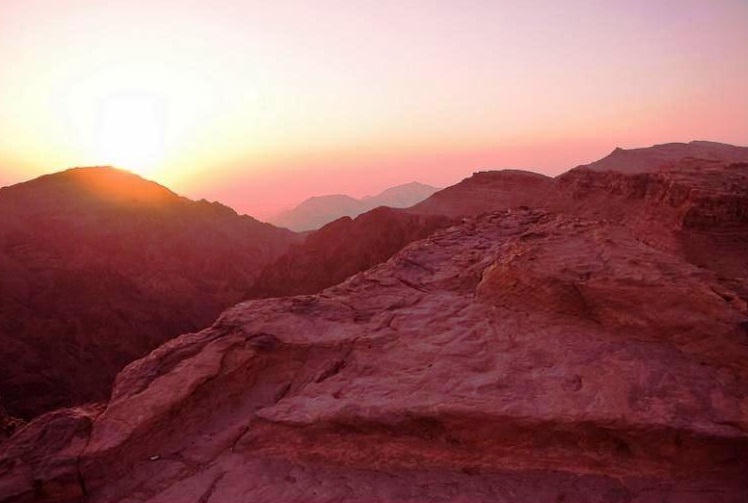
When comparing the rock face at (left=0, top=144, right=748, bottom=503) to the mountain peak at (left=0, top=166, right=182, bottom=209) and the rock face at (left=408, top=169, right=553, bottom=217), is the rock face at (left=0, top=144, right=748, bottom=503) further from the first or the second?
the mountain peak at (left=0, top=166, right=182, bottom=209)

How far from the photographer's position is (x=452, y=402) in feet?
16.9

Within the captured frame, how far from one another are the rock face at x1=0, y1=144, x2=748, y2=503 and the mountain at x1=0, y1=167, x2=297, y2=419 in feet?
55.8

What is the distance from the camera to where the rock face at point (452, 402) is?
4.61m

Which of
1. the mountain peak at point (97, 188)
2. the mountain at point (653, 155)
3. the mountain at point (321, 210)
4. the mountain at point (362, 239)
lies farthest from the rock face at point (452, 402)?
the mountain at point (321, 210)

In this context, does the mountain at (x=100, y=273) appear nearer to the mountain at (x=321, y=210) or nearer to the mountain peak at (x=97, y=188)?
the mountain peak at (x=97, y=188)

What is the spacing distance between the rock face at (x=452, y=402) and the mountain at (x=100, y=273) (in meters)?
17.0

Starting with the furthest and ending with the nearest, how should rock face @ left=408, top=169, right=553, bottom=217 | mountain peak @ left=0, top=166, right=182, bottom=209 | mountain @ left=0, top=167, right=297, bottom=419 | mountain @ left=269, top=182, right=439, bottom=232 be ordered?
mountain @ left=269, top=182, right=439, bottom=232
mountain peak @ left=0, top=166, right=182, bottom=209
rock face @ left=408, top=169, right=553, bottom=217
mountain @ left=0, top=167, right=297, bottom=419

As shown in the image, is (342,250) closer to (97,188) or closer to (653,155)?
(97,188)

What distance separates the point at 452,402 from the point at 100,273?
29602 mm

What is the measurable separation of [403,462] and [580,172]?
21036 millimetres

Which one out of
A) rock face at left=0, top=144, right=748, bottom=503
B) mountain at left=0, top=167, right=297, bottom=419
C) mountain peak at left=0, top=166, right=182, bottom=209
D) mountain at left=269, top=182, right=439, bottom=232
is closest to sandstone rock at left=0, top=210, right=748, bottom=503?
rock face at left=0, top=144, right=748, bottom=503

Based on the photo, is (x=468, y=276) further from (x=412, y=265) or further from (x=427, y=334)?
(x=427, y=334)

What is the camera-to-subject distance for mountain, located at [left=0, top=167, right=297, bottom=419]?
21375 mm

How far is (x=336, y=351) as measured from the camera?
6.53m
